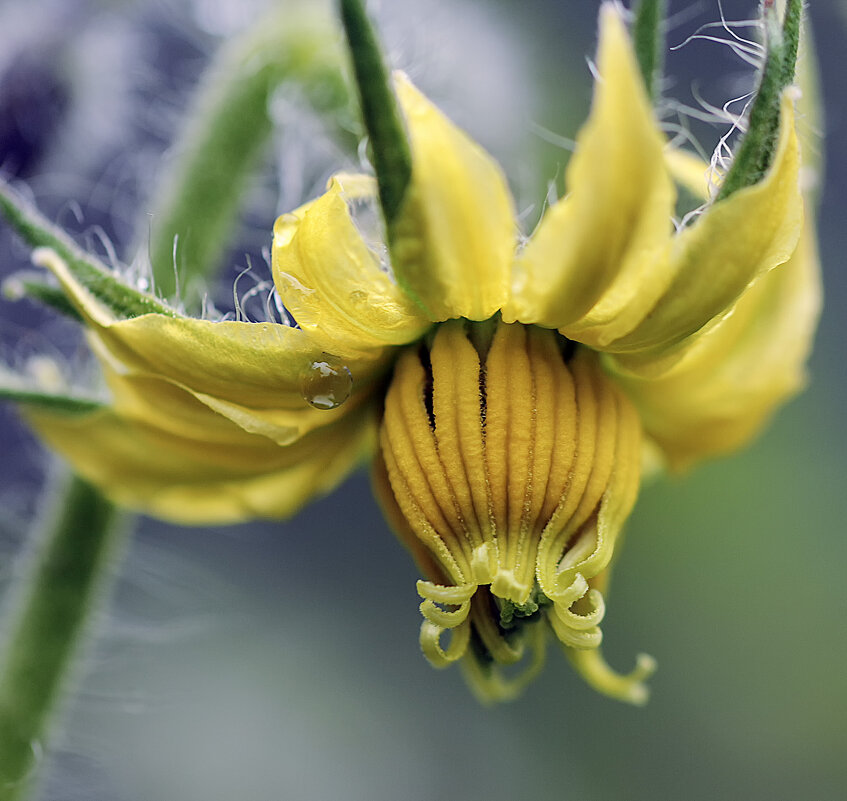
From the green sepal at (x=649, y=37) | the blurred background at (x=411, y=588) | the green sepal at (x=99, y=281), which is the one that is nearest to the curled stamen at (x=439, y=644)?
the green sepal at (x=99, y=281)

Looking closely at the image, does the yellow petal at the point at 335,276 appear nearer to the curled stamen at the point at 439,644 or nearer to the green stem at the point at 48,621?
the curled stamen at the point at 439,644

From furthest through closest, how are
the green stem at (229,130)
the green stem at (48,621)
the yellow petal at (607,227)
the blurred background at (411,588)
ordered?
the blurred background at (411,588)
the green stem at (229,130)
the green stem at (48,621)
the yellow petal at (607,227)

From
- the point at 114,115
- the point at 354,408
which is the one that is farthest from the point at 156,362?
the point at 114,115

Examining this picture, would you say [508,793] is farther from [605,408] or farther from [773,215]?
[773,215]

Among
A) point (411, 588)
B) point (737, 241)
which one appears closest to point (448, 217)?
point (737, 241)

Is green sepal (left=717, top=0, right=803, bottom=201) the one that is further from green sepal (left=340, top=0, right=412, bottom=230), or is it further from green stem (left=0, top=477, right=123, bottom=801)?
green stem (left=0, top=477, right=123, bottom=801)
